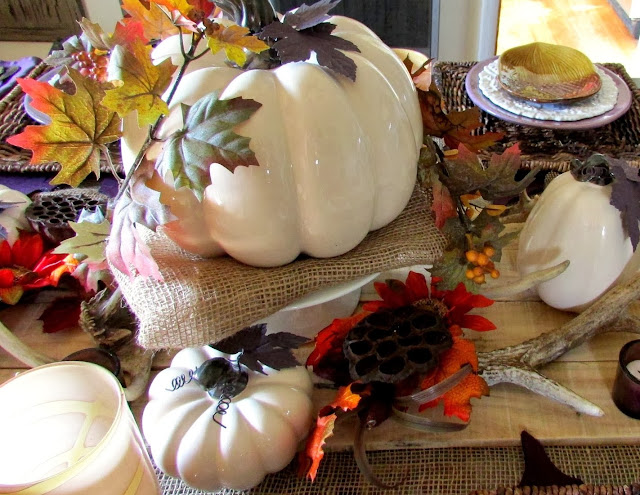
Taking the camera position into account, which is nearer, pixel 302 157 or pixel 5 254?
pixel 302 157

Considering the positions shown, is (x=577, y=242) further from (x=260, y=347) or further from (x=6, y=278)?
(x=6, y=278)

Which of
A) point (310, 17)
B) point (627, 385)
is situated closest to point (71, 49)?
point (310, 17)

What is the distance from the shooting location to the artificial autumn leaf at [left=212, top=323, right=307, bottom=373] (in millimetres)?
504

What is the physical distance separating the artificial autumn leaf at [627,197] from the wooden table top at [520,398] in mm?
116

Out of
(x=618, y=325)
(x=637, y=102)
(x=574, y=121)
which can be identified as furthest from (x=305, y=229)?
(x=637, y=102)

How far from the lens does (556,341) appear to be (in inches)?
22.1

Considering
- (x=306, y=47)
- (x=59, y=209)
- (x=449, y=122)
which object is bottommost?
(x=59, y=209)

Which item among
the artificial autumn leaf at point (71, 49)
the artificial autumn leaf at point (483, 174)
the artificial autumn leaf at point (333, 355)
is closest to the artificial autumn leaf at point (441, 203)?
the artificial autumn leaf at point (483, 174)

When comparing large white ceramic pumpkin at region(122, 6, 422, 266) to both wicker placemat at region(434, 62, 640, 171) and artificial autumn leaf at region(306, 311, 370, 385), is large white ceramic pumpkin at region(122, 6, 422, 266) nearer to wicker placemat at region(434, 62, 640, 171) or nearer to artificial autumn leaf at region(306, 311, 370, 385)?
artificial autumn leaf at region(306, 311, 370, 385)

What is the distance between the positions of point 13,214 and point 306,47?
424 millimetres

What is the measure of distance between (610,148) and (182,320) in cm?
72

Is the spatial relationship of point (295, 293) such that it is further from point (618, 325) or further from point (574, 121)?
point (574, 121)

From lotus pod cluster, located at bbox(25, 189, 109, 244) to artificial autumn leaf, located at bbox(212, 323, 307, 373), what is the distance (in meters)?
0.26

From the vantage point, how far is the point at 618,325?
0.58m
